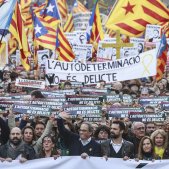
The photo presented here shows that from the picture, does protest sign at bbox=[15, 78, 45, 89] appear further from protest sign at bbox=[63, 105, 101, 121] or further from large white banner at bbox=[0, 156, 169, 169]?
large white banner at bbox=[0, 156, 169, 169]

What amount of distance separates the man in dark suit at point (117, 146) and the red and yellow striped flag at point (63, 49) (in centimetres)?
1114

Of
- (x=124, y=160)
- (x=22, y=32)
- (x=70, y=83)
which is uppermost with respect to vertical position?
(x=22, y=32)

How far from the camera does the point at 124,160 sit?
993cm

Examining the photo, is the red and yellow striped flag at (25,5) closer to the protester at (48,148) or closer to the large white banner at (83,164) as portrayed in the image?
the protester at (48,148)

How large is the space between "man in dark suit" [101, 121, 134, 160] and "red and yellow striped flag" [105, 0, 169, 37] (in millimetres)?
9202

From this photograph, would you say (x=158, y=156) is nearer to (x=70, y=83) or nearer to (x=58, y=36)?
(x=70, y=83)

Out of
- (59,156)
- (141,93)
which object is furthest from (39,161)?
(141,93)

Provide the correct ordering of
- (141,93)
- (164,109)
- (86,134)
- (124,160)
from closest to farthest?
(124,160) < (86,134) < (164,109) < (141,93)

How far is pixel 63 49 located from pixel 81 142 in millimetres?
11671

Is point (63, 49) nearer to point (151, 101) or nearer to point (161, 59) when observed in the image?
point (161, 59)

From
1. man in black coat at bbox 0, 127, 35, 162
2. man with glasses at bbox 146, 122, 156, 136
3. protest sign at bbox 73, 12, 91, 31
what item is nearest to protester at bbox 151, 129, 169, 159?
man with glasses at bbox 146, 122, 156, 136

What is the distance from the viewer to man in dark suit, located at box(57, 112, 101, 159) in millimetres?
10562

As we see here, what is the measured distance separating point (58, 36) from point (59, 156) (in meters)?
12.7

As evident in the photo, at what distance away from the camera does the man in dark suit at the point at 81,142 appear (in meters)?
10.6
